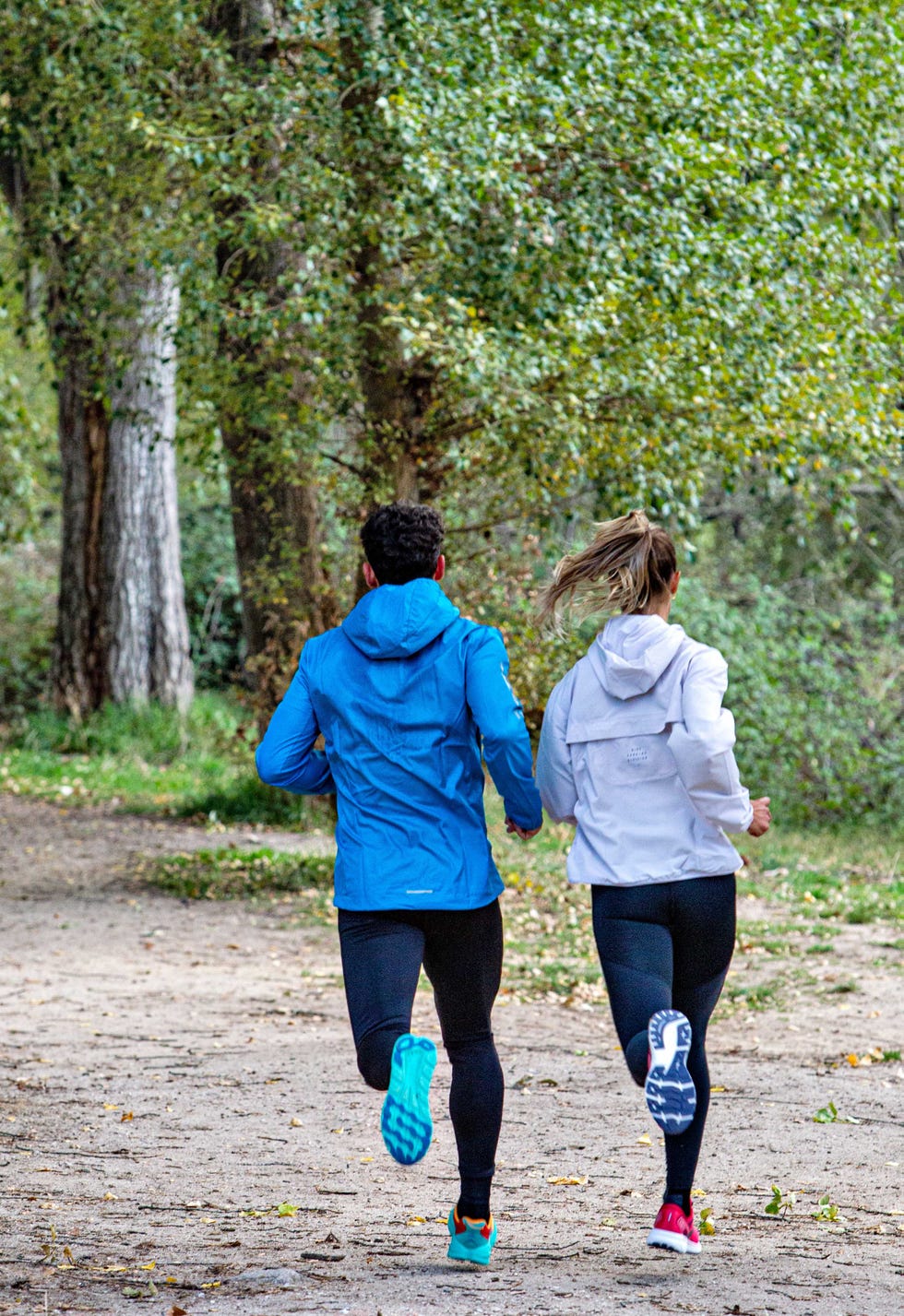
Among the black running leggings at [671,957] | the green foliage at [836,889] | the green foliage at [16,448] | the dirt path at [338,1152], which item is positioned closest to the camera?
the dirt path at [338,1152]

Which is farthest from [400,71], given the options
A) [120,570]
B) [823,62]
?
[120,570]

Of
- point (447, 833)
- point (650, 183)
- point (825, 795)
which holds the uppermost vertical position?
point (650, 183)

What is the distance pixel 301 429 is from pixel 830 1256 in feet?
20.8

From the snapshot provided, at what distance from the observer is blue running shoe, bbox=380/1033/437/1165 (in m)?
3.37

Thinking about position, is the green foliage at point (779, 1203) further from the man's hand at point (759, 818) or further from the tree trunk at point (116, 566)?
the tree trunk at point (116, 566)

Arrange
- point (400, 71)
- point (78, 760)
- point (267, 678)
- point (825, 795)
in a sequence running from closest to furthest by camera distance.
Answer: point (400, 71), point (267, 678), point (825, 795), point (78, 760)

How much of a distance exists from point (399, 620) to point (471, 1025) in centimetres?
96

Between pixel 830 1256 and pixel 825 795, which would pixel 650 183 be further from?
pixel 825 795

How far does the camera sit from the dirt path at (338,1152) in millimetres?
3508

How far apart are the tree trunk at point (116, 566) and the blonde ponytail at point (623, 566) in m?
12.7

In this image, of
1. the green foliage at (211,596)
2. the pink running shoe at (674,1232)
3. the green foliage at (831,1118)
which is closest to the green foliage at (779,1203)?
the pink running shoe at (674,1232)

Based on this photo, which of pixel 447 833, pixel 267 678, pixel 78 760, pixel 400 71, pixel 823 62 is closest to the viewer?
pixel 447 833

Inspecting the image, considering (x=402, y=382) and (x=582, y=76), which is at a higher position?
(x=582, y=76)

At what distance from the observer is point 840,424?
898cm
